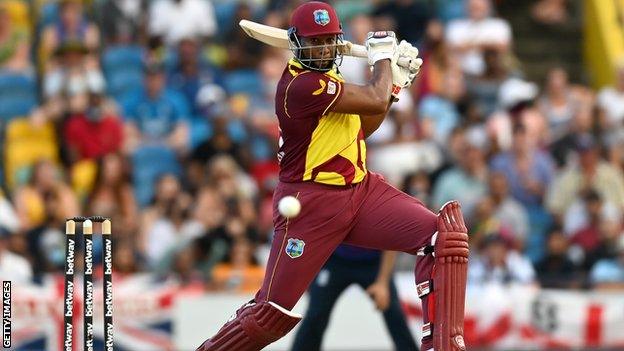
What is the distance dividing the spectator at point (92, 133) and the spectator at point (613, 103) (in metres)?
5.22

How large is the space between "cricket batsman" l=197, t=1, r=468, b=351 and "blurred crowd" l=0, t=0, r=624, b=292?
4.66 metres

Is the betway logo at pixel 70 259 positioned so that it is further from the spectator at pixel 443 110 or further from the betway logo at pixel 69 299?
the spectator at pixel 443 110

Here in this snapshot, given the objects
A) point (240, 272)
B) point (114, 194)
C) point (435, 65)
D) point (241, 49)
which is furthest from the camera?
point (435, 65)

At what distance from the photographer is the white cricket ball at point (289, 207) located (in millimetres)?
7453

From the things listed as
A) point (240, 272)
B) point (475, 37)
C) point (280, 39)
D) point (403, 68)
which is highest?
point (475, 37)

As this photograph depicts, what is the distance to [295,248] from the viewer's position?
7578 millimetres

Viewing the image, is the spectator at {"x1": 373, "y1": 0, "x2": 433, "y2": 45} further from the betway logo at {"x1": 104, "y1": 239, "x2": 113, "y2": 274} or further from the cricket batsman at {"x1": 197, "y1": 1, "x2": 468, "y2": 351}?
the betway logo at {"x1": 104, "y1": 239, "x2": 113, "y2": 274}

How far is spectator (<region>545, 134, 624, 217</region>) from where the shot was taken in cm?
1420

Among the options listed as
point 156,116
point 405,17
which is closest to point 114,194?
point 156,116

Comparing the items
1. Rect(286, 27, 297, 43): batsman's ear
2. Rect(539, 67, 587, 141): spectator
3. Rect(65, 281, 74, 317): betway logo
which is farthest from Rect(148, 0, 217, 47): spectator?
Rect(65, 281, 74, 317): betway logo

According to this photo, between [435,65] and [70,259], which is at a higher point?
[435,65]

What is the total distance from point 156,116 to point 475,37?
3749 mm

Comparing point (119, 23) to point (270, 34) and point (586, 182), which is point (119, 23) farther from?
point (270, 34)

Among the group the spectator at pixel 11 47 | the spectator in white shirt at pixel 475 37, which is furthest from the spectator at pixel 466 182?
the spectator at pixel 11 47
